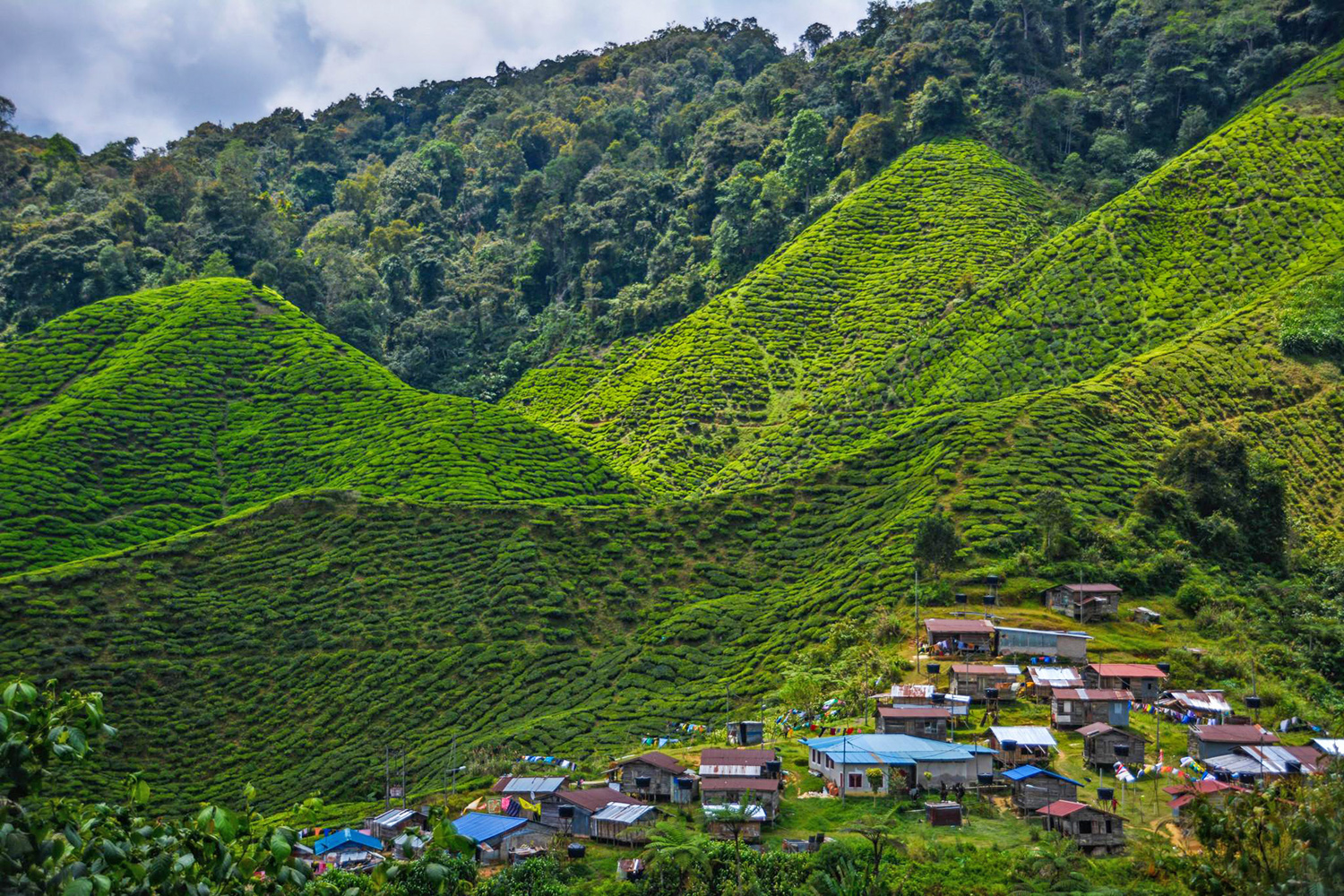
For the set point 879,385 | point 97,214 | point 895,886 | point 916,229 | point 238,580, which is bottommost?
point 895,886

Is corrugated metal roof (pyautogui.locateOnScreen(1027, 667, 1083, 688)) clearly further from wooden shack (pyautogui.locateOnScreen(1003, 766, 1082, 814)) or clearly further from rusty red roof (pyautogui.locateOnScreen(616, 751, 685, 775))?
rusty red roof (pyautogui.locateOnScreen(616, 751, 685, 775))

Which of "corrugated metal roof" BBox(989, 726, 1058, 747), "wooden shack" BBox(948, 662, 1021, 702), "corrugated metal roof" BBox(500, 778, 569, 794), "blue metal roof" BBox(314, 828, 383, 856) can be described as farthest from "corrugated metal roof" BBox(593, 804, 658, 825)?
"wooden shack" BBox(948, 662, 1021, 702)

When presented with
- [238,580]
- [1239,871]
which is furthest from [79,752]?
[238,580]

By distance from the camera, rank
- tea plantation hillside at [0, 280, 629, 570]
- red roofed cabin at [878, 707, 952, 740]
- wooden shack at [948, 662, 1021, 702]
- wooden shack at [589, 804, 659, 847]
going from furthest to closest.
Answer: tea plantation hillside at [0, 280, 629, 570]
wooden shack at [948, 662, 1021, 702]
red roofed cabin at [878, 707, 952, 740]
wooden shack at [589, 804, 659, 847]

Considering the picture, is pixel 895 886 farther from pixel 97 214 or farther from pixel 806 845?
pixel 97 214

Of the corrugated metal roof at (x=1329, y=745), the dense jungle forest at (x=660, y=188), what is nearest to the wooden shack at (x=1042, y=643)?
the corrugated metal roof at (x=1329, y=745)
